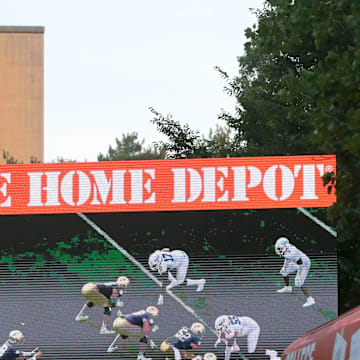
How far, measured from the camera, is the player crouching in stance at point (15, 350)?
650 inches

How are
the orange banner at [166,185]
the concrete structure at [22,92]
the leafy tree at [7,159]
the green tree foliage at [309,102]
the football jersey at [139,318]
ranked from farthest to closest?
A: the concrete structure at [22,92], the leafy tree at [7,159], the football jersey at [139,318], the orange banner at [166,185], the green tree foliage at [309,102]

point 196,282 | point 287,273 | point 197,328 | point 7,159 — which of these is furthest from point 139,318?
point 7,159

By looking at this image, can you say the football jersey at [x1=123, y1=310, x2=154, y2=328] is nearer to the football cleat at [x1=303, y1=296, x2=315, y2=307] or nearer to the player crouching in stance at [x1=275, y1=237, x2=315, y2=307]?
the player crouching in stance at [x1=275, y1=237, x2=315, y2=307]

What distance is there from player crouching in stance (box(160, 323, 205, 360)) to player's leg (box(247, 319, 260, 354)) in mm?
871

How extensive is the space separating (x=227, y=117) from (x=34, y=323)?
14386 millimetres

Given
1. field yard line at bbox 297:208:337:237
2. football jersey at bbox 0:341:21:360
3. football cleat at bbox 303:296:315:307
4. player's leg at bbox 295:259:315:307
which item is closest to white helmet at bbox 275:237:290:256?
player's leg at bbox 295:259:315:307

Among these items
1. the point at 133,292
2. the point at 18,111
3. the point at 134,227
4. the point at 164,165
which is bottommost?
the point at 133,292

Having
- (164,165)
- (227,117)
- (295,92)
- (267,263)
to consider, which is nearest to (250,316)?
(267,263)

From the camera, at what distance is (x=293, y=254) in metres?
16.4

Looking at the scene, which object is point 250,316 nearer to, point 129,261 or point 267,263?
point 267,263

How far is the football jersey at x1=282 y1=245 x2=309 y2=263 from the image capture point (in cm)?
1639

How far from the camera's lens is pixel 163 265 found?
54.2 feet

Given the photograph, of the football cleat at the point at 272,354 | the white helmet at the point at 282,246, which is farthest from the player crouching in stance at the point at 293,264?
the football cleat at the point at 272,354

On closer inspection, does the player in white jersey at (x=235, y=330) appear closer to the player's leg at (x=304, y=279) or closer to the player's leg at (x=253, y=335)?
the player's leg at (x=253, y=335)
